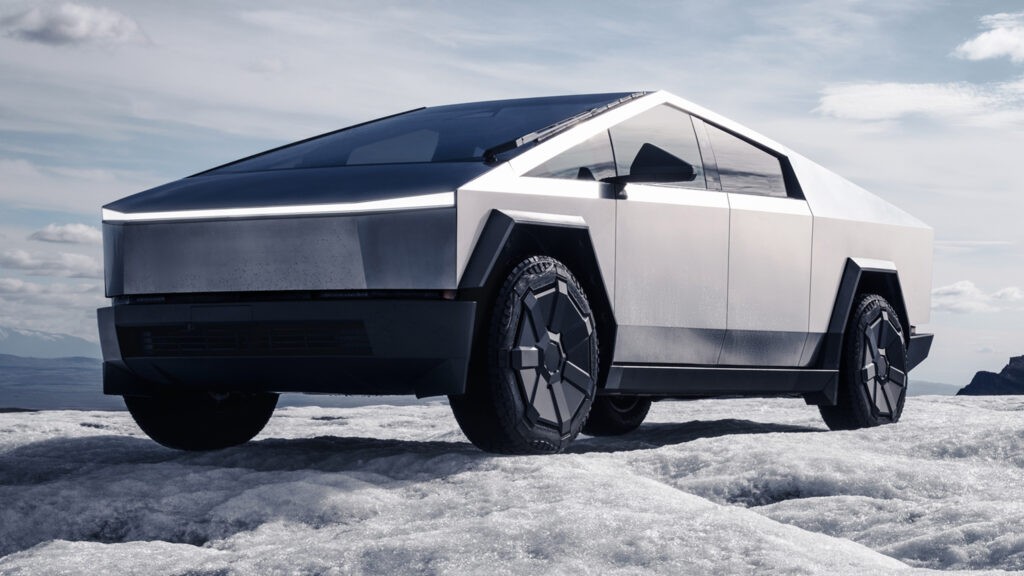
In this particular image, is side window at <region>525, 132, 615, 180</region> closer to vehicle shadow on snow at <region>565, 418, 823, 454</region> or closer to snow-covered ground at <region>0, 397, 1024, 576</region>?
snow-covered ground at <region>0, 397, 1024, 576</region>

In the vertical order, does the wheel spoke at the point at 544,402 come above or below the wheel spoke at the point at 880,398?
above

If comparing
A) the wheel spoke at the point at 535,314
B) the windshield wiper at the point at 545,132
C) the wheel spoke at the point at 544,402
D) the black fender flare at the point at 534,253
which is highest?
the windshield wiper at the point at 545,132

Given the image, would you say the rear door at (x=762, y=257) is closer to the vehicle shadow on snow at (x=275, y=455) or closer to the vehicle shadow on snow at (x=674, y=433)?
the vehicle shadow on snow at (x=674, y=433)

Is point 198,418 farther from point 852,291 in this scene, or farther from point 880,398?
point 880,398

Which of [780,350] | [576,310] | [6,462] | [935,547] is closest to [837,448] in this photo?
[780,350]

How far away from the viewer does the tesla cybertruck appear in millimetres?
4801

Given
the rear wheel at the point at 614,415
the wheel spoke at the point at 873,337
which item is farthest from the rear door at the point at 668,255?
the rear wheel at the point at 614,415

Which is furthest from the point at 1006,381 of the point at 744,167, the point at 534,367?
the point at 534,367

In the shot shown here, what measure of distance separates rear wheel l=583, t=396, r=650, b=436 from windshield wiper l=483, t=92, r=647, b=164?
7.44ft

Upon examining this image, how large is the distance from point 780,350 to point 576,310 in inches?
69.5

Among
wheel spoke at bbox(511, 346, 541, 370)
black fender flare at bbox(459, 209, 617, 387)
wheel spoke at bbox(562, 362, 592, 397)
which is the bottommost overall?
wheel spoke at bbox(562, 362, 592, 397)

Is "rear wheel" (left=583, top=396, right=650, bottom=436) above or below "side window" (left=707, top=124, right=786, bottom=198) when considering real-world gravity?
below

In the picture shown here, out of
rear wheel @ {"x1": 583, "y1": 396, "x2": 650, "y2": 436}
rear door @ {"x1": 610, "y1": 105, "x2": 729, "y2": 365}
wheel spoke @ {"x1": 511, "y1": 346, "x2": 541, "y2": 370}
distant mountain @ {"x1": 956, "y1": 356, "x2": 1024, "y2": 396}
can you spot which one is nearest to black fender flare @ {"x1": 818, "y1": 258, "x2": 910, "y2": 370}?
rear door @ {"x1": 610, "y1": 105, "x2": 729, "y2": 365}

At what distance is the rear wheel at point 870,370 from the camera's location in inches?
284
